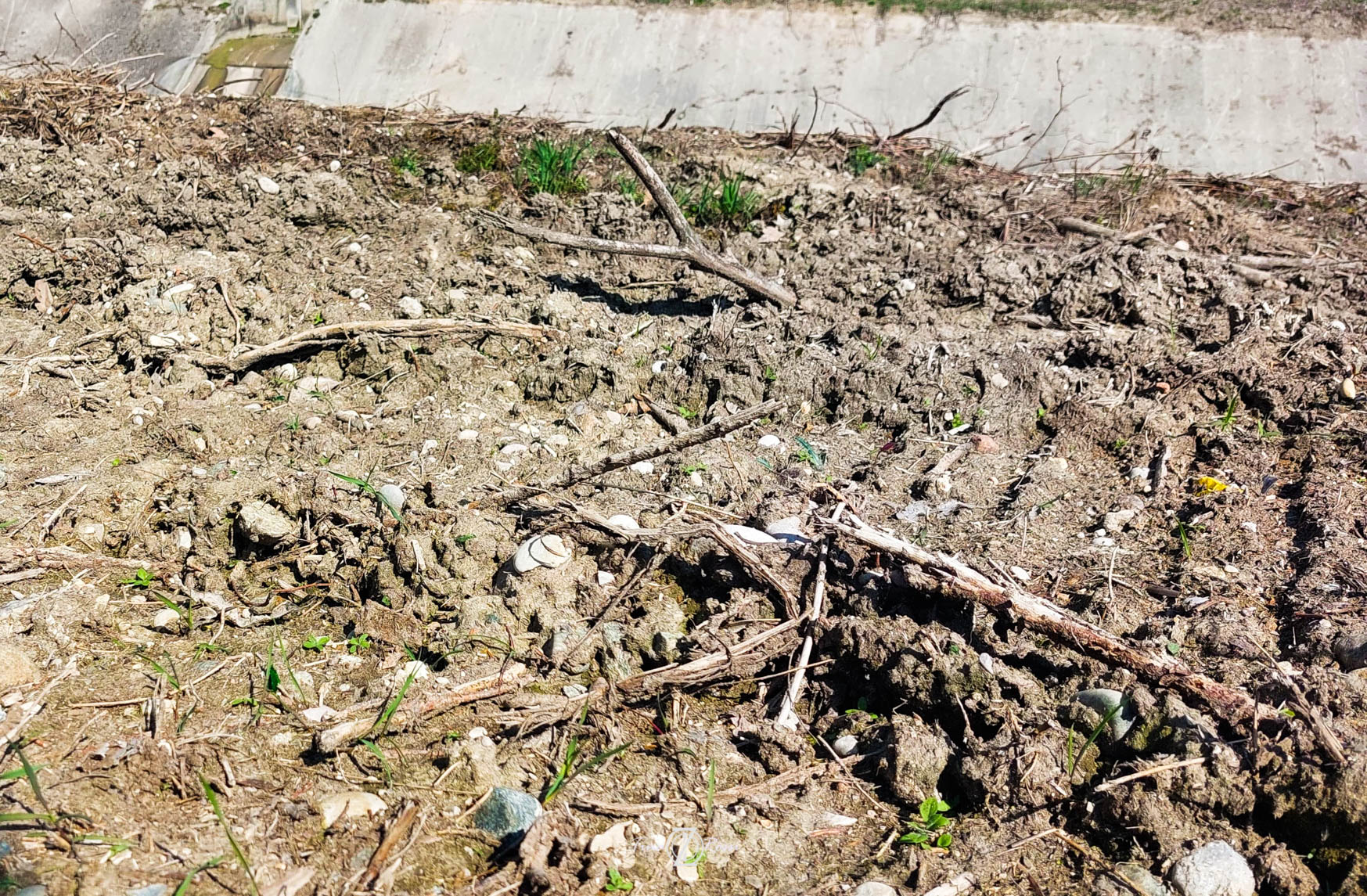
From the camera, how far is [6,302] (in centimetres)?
349

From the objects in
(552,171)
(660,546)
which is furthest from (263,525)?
(552,171)

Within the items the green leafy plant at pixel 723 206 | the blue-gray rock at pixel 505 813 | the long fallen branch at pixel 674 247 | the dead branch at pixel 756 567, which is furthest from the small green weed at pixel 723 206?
the blue-gray rock at pixel 505 813

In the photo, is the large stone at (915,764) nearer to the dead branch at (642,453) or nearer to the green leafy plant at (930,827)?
the green leafy plant at (930,827)

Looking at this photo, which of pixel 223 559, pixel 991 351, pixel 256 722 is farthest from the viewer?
pixel 991 351

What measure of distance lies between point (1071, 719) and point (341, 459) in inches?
80.3

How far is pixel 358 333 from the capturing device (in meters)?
3.23

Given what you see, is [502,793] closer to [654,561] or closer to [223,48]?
[654,561]

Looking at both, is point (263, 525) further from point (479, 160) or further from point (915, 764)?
point (479, 160)

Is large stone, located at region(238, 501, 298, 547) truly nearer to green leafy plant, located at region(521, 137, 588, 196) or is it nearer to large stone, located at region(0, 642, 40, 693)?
large stone, located at region(0, 642, 40, 693)

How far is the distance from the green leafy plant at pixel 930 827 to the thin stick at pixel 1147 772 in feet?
0.98

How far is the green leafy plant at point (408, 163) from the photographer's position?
4.34m

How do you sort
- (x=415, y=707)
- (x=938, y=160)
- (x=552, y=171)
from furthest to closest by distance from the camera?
(x=938, y=160), (x=552, y=171), (x=415, y=707)

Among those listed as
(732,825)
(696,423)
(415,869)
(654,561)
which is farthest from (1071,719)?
(696,423)

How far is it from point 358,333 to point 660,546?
4.89 feet
